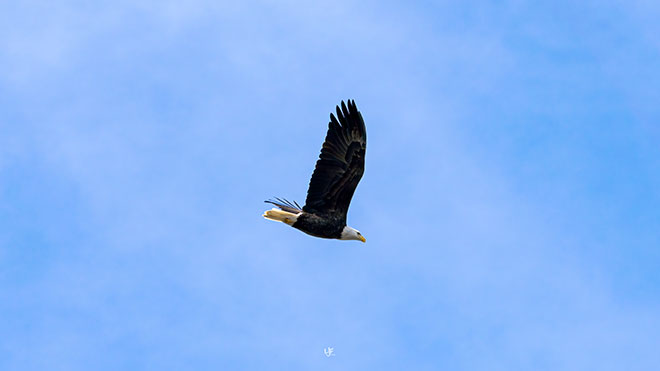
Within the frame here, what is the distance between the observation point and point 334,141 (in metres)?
37.8

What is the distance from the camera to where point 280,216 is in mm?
38094

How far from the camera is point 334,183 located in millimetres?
38000

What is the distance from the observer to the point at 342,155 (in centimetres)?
3781

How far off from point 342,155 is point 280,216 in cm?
193

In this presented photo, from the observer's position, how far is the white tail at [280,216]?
38.1 metres

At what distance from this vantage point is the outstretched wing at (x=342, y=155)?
37.7 m

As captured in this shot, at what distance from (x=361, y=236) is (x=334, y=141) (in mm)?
2523

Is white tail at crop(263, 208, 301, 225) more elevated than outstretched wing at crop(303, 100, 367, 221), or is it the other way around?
outstretched wing at crop(303, 100, 367, 221)

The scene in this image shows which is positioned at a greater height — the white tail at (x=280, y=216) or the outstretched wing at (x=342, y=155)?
the outstretched wing at (x=342, y=155)

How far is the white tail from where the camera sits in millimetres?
38094

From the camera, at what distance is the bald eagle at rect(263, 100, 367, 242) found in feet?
124

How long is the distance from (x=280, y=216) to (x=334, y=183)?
1.39 meters

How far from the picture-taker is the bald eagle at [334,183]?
3775 cm

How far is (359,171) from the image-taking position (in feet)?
124
